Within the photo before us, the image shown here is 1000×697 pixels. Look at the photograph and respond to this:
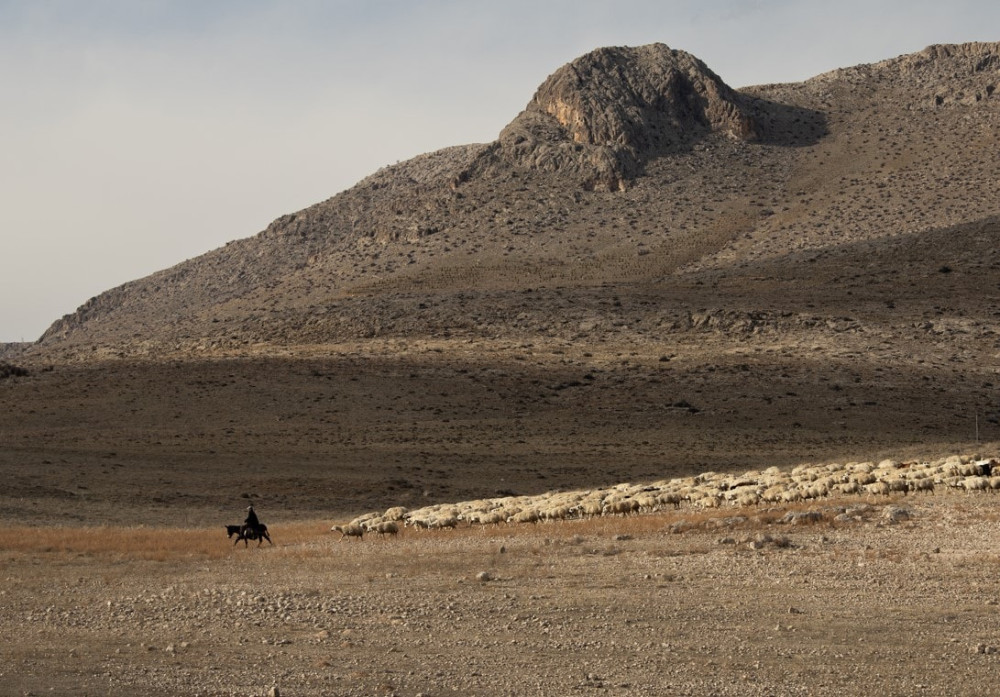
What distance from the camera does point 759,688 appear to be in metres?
10.6

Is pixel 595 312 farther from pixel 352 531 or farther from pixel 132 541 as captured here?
pixel 132 541

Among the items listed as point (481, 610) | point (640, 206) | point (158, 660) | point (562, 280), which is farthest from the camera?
point (640, 206)

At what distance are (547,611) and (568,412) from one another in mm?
37767

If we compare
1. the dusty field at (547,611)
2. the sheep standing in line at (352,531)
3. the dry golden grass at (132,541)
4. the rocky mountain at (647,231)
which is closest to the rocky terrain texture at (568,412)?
the dusty field at (547,611)

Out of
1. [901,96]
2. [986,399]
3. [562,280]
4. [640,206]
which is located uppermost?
[901,96]

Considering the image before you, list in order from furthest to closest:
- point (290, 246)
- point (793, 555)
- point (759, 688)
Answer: point (290, 246) → point (793, 555) → point (759, 688)

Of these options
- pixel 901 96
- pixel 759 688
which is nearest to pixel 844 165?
pixel 901 96

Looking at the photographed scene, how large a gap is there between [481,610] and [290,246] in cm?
11094

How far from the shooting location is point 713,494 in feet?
82.3

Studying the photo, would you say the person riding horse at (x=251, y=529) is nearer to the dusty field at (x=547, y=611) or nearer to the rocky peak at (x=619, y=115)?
the dusty field at (x=547, y=611)

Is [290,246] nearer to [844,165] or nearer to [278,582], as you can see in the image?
[844,165]

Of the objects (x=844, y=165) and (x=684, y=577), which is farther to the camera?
→ (x=844, y=165)

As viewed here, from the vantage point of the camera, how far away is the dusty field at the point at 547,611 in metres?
11.1

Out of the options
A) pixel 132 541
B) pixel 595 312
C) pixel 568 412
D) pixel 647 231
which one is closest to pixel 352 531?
pixel 132 541
